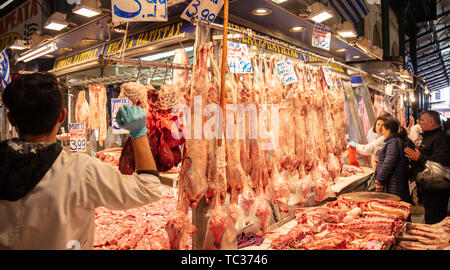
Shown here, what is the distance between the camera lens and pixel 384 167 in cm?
544

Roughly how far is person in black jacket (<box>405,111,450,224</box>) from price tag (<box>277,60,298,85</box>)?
10.7 ft

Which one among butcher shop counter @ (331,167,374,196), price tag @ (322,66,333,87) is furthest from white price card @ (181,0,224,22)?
butcher shop counter @ (331,167,374,196)

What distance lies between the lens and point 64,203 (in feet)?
5.39

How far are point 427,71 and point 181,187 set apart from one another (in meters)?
34.1

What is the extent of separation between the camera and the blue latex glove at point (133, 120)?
203 cm

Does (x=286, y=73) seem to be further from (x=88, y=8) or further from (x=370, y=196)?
(x=88, y=8)

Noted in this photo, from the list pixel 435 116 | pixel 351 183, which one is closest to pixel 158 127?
pixel 351 183

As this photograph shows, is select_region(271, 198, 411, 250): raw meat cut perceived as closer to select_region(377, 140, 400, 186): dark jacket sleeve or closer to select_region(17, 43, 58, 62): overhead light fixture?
select_region(377, 140, 400, 186): dark jacket sleeve

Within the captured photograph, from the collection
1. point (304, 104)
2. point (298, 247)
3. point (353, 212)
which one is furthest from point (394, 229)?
point (304, 104)

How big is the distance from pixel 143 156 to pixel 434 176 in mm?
5580

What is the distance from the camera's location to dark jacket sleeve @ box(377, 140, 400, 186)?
17.6 feet

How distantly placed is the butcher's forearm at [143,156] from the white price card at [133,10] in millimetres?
1058

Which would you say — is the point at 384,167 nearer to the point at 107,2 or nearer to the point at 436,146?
the point at 436,146

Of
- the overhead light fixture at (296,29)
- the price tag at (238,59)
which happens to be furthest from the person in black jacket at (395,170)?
the price tag at (238,59)
